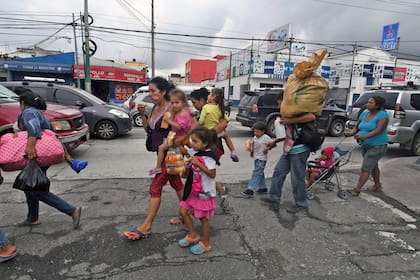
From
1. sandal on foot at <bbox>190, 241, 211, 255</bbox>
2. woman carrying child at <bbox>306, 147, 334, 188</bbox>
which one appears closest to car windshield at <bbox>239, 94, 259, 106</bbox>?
woman carrying child at <bbox>306, 147, 334, 188</bbox>

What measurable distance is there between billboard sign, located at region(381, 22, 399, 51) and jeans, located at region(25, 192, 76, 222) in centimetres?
3368

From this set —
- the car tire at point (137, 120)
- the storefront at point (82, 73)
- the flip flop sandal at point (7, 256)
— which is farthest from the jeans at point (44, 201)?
the storefront at point (82, 73)

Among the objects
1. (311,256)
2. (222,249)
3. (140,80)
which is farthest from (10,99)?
(140,80)

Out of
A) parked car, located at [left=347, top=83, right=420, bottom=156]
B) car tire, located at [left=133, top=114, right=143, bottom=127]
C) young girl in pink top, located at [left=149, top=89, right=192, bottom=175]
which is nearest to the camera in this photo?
young girl in pink top, located at [left=149, top=89, right=192, bottom=175]

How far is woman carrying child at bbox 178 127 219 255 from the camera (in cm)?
246

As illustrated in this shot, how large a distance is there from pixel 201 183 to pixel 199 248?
0.63 m

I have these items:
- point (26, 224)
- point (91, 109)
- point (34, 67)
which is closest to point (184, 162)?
point (26, 224)

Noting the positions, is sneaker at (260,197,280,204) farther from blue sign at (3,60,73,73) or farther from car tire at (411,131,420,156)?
blue sign at (3,60,73,73)

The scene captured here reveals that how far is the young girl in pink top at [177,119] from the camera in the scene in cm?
263

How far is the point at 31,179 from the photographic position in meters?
2.52

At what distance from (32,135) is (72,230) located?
112 centimetres

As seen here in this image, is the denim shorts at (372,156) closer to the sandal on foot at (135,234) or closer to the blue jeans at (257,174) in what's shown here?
the blue jeans at (257,174)

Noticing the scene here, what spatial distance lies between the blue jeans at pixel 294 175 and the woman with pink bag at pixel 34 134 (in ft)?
8.04

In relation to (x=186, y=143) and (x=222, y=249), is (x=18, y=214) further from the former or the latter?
(x=222, y=249)
